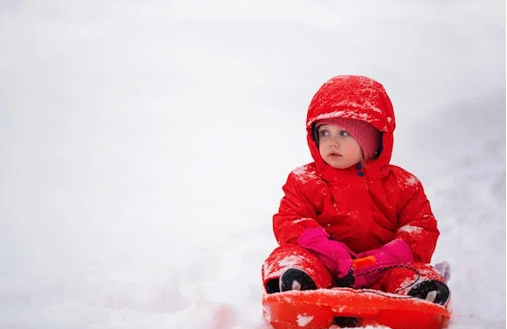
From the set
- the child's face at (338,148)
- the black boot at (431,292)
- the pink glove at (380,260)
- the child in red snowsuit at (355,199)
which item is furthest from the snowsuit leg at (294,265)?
the child's face at (338,148)

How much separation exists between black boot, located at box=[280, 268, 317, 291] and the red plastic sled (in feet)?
0.30

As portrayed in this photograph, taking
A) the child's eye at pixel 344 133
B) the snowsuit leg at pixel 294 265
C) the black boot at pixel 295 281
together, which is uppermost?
the child's eye at pixel 344 133

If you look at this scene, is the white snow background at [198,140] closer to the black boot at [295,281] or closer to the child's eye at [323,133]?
the black boot at [295,281]

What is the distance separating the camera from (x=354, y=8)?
6488 mm

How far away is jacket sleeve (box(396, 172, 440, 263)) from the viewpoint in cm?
215

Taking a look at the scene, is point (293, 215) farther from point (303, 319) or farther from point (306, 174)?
point (303, 319)

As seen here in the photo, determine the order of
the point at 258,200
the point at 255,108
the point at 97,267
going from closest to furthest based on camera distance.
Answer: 1. the point at 97,267
2. the point at 258,200
3. the point at 255,108

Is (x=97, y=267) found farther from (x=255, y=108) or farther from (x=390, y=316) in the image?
(x=255, y=108)

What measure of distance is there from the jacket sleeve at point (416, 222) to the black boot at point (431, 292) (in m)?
0.28

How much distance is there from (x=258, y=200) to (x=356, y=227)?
79.3 inches

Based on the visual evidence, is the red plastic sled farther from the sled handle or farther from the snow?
the sled handle

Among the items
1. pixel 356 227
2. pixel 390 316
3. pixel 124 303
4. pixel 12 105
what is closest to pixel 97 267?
pixel 124 303

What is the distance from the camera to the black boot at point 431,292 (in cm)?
183

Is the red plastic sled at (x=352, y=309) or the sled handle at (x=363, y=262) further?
the sled handle at (x=363, y=262)
